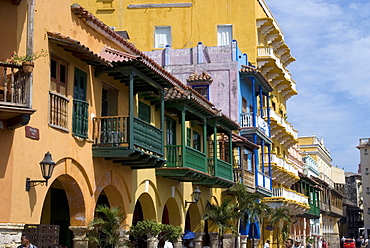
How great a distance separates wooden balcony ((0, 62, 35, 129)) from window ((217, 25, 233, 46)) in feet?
84.3

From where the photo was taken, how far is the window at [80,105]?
1730cm

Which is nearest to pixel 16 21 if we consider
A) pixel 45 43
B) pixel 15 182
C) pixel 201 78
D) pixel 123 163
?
pixel 45 43

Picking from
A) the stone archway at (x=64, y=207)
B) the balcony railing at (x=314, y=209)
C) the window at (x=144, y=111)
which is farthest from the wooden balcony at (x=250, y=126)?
the balcony railing at (x=314, y=209)

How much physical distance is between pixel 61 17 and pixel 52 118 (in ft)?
9.16

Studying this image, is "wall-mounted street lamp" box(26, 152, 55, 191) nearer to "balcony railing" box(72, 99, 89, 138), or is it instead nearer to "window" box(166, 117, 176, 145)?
"balcony railing" box(72, 99, 89, 138)

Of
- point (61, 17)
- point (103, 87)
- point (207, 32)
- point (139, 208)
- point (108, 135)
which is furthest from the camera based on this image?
point (207, 32)

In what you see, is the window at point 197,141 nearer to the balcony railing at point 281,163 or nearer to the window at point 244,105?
the window at point 244,105

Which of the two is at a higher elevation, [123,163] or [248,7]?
[248,7]

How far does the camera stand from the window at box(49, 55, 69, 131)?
632 inches

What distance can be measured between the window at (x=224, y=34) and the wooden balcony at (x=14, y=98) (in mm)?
25704

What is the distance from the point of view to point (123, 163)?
19.8 m

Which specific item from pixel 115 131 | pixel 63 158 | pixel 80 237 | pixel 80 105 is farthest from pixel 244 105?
pixel 63 158

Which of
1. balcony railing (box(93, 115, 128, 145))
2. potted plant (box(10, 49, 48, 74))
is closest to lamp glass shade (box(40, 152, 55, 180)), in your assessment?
potted plant (box(10, 49, 48, 74))

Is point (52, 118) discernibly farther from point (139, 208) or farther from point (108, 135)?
point (139, 208)
